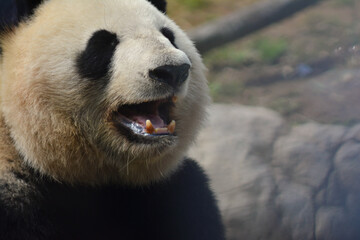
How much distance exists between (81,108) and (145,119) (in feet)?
1.11

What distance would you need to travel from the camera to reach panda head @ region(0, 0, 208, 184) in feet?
8.55

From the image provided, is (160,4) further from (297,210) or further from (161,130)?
(297,210)

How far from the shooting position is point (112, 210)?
296 centimetres

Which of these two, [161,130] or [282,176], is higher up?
[161,130]

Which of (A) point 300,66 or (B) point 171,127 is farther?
(A) point 300,66

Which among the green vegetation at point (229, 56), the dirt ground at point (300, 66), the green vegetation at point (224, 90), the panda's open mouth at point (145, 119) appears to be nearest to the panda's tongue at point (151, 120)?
the panda's open mouth at point (145, 119)

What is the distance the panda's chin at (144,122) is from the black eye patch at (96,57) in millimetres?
216

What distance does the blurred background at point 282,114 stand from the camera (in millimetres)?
4152

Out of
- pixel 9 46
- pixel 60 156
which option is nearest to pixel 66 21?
pixel 9 46

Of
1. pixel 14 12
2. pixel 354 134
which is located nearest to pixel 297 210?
pixel 354 134

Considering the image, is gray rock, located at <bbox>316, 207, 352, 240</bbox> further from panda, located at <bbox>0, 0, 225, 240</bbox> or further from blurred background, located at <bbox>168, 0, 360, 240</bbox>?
A: panda, located at <bbox>0, 0, 225, 240</bbox>

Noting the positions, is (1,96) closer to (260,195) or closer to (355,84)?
(260,195)

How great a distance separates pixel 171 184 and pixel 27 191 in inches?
35.3

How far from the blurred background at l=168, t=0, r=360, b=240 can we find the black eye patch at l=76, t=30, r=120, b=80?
1.84 metres
